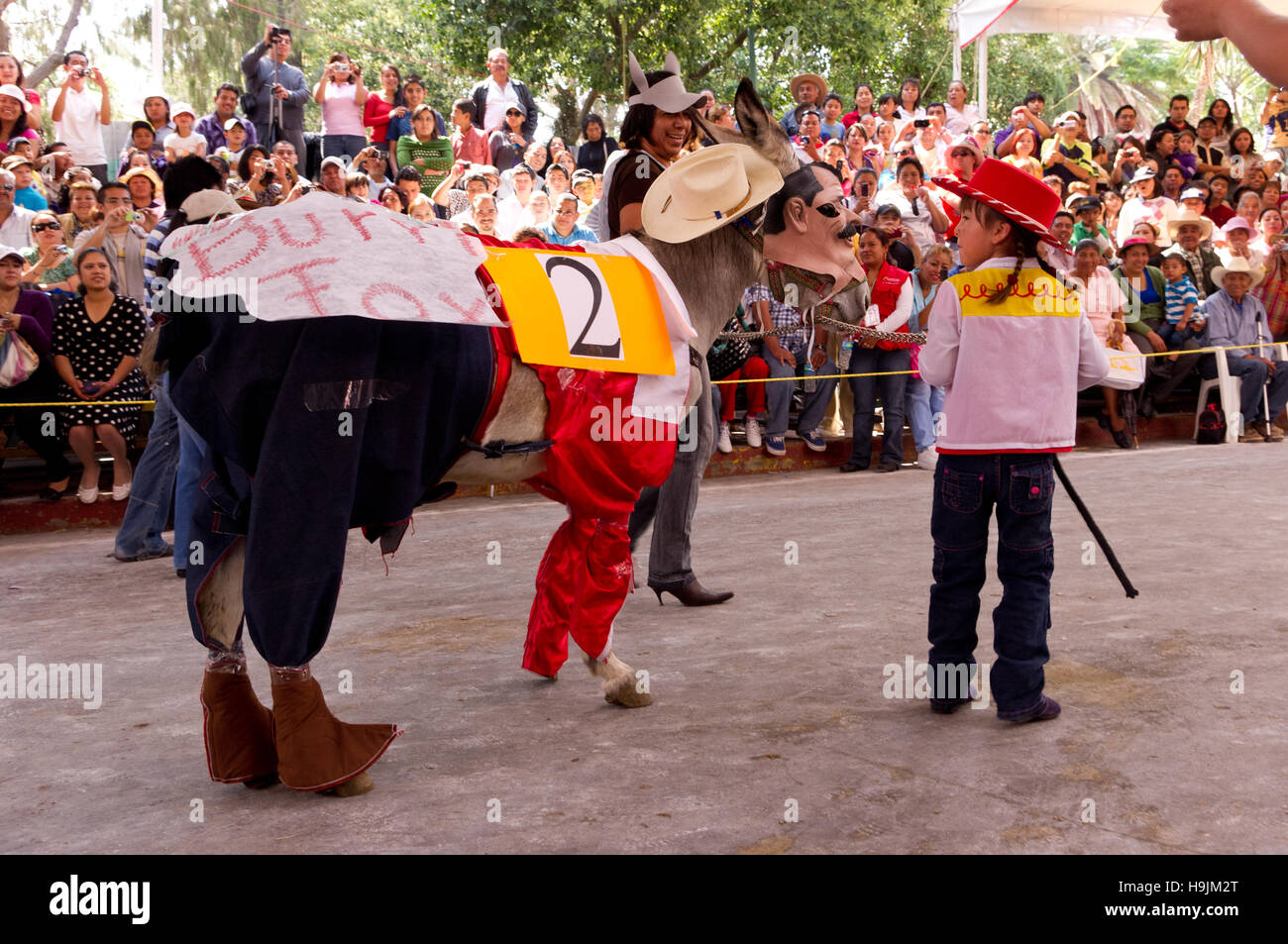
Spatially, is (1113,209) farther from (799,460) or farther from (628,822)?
(628,822)

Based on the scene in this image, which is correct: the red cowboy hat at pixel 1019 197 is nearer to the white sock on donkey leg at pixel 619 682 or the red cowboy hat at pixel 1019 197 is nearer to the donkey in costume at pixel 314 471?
the donkey in costume at pixel 314 471

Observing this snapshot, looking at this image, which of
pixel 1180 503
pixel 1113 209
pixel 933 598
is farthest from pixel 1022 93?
pixel 933 598

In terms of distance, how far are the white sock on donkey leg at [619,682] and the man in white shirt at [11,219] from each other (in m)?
8.06

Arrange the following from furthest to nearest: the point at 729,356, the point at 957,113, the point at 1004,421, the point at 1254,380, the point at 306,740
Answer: the point at 957,113, the point at 1254,380, the point at 729,356, the point at 1004,421, the point at 306,740

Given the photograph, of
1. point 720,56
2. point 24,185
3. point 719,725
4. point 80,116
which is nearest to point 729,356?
point 24,185

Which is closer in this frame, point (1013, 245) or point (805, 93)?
point (1013, 245)

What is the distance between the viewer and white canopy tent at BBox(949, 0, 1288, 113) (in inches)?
674

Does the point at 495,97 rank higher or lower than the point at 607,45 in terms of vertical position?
lower

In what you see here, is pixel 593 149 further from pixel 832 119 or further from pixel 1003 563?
pixel 1003 563

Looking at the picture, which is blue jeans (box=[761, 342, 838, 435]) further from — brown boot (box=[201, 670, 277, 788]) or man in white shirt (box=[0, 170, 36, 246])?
brown boot (box=[201, 670, 277, 788])

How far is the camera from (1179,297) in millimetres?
12352

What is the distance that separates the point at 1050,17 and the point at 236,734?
675 inches

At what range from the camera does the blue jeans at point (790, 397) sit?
35.4ft

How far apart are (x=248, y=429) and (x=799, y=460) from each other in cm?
823
